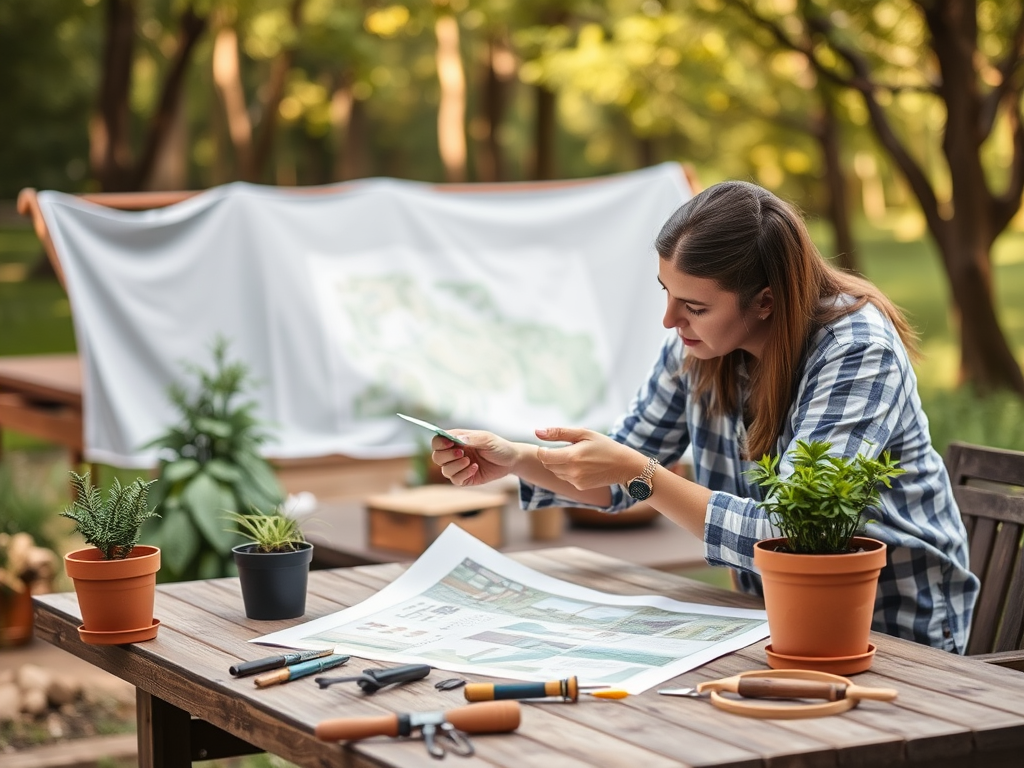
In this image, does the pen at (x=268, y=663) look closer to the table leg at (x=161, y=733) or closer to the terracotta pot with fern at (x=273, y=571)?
the terracotta pot with fern at (x=273, y=571)

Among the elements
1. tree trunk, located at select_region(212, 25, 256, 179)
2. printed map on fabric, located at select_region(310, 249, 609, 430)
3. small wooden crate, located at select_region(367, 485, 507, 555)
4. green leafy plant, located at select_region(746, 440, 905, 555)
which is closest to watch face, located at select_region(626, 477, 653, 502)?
green leafy plant, located at select_region(746, 440, 905, 555)

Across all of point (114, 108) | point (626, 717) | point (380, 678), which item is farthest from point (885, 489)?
point (114, 108)

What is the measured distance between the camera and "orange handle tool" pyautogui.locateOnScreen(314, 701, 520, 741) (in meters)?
1.43

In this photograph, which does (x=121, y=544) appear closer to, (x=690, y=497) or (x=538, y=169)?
(x=690, y=497)

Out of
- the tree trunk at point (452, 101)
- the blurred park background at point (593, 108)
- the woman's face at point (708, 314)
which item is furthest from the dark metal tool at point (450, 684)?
the tree trunk at point (452, 101)

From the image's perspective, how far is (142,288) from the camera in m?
5.48

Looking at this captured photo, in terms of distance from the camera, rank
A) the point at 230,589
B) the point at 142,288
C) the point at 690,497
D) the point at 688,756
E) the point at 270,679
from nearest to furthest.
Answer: the point at 688,756 < the point at 270,679 < the point at 690,497 < the point at 230,589 < the point at 142,288

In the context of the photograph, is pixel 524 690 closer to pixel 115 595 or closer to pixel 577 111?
pixel 115 595

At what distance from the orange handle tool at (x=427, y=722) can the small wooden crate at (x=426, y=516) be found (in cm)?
189

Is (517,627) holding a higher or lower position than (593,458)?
lower

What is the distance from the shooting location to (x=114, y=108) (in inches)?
567

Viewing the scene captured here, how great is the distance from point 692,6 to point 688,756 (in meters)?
7.05

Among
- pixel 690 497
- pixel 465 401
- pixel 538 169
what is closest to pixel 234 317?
pixel 465 401

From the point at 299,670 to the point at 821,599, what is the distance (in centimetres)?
64
